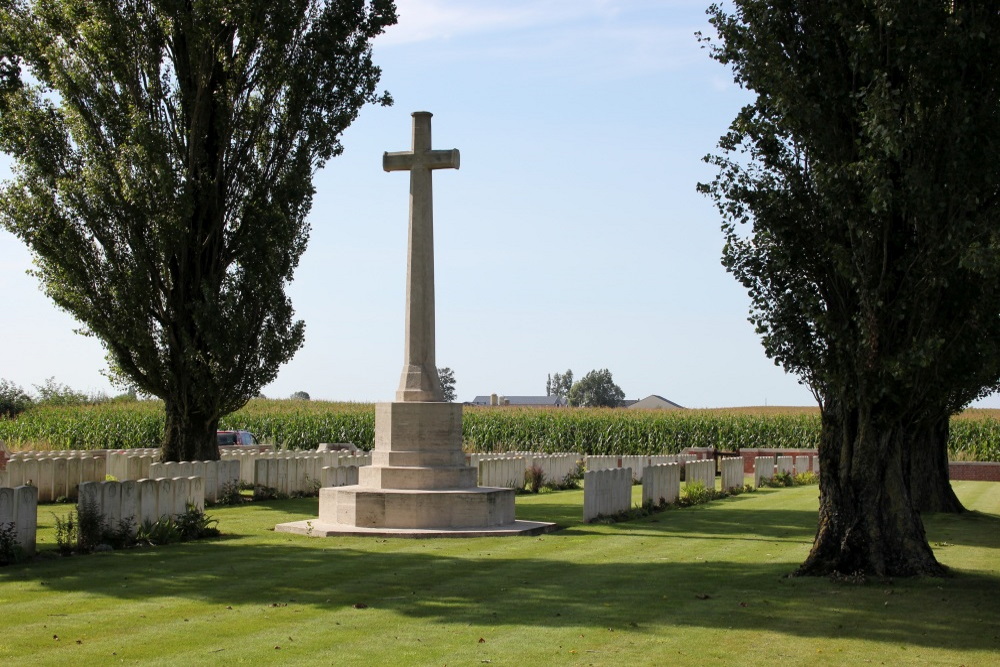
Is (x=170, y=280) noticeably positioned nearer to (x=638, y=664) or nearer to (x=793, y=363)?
(x=793, y=363)

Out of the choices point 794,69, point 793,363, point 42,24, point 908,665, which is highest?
point 42,24

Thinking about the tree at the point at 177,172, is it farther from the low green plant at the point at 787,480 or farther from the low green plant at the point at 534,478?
the low green plant at the point at 787,480

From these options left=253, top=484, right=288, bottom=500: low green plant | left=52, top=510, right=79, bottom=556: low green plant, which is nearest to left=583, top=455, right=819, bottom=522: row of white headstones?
left=253, top=484, right=288, bottom=500: low green plant

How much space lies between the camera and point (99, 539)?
488 inches

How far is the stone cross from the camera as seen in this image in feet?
52.3

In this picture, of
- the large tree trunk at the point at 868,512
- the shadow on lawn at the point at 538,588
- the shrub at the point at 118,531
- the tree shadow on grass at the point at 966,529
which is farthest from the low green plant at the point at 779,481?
the shrub at the point at 118,531

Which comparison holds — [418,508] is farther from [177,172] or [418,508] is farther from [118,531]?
[177,172]

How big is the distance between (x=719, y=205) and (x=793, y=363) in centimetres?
184

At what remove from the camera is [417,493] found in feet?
49.0

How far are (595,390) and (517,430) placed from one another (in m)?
76.3

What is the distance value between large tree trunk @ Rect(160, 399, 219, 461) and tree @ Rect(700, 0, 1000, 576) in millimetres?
13162

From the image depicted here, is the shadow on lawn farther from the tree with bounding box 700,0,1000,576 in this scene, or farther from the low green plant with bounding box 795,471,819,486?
the low green plant with bounding box 795,471,819,486

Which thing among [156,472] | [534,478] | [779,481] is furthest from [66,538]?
[779,481]

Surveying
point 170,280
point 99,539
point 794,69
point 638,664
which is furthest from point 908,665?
point 170,280
